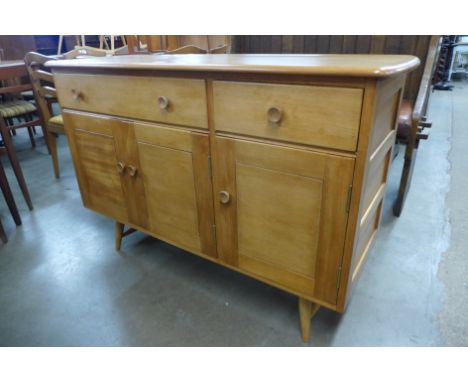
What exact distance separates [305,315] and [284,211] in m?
0.39

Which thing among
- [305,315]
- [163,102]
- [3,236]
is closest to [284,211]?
[305,315]

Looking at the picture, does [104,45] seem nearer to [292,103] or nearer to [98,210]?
[98,210]

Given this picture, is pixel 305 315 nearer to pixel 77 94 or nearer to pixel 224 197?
pixel 224 197

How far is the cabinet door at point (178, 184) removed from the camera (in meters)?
1.05

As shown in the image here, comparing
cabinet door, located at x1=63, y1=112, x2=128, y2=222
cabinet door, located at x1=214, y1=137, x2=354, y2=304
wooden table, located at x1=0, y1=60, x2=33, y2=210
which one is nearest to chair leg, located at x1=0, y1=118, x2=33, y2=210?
wooden table, located at x1=0, y1=60, x2=33, y2=210

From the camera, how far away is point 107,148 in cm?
129

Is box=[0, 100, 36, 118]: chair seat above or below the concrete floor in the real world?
above

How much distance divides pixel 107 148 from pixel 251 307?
0.81m

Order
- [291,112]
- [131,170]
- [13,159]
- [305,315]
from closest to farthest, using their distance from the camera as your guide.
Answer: [291,112] → [305,315] → [131,170] → [13,159]

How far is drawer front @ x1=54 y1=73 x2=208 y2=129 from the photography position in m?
0.96

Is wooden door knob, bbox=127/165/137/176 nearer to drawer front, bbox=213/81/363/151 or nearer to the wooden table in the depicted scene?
drawer front, bbox=213/81/363/151

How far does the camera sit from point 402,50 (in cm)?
196

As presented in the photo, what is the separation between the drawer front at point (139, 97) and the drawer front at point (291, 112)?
80mm

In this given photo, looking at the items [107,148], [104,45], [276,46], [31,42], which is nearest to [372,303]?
[107,148]
